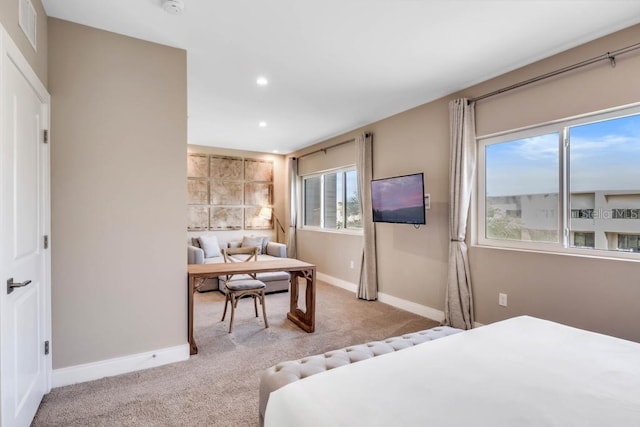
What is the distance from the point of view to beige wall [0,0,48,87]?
159 cm

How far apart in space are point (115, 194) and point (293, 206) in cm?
443

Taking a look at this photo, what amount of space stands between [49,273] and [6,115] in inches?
47.5

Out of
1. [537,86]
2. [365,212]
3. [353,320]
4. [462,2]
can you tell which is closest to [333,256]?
[365,212]

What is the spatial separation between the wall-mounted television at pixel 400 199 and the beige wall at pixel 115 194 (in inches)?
95.1

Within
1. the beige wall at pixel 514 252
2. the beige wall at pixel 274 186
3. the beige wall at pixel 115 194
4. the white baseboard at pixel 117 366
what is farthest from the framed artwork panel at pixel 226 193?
the white baseboard at pixel 117 366

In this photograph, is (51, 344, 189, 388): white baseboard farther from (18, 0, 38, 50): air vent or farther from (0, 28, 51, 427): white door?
(18, 0, 38, 50): air vent

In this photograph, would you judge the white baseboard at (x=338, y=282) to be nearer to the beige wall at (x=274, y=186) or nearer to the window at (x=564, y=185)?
the beige wall at (x=274, y=186)

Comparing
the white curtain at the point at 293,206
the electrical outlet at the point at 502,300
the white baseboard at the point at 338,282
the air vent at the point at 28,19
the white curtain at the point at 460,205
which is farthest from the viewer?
the white curtain at the point at 293,206

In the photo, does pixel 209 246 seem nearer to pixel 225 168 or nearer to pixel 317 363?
pixel 225 168

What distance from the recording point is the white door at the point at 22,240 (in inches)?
60.4

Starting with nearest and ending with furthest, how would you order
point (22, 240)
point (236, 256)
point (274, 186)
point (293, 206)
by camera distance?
point (22, 240)
point (236, 256)
point (293, 206)
point (274, 186)

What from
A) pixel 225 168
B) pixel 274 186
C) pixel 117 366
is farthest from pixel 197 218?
pixel 117 366

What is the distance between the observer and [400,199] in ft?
12.8

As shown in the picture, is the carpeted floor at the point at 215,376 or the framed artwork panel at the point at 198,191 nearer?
the carpeted floor at the point at 215,376
